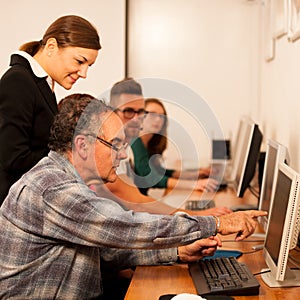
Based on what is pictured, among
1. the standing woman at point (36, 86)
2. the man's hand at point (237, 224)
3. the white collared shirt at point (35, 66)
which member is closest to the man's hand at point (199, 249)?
the man's hand at point (237, 224)

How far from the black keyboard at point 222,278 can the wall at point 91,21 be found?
2.77 m

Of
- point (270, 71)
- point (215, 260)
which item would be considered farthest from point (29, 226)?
point (270, 71)

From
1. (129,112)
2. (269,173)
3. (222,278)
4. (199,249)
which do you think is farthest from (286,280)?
(129,112)

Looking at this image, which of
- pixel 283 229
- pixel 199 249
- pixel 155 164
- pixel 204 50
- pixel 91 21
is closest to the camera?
pixel 283 229

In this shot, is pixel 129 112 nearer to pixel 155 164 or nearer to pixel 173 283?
pixel 155 164

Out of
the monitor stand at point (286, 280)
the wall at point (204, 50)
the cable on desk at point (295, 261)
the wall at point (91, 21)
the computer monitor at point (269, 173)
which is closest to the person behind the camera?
the monitor stand at point (286, 280)

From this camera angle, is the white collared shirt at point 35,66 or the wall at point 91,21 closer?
the white collared shirt at point 35,66

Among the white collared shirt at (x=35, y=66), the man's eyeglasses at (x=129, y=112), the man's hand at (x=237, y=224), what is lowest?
the man's hand at (x=237, y=224)

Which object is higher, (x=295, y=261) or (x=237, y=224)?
(x=237, y=224)

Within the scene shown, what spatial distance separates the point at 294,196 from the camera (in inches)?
66.1

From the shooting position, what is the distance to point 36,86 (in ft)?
8.25

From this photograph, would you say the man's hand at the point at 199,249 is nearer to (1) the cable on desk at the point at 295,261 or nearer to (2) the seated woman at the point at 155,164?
(1) the cable on desk at the point at 295,261

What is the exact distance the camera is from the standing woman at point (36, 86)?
95.3 inches

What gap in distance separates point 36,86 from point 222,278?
111cm
